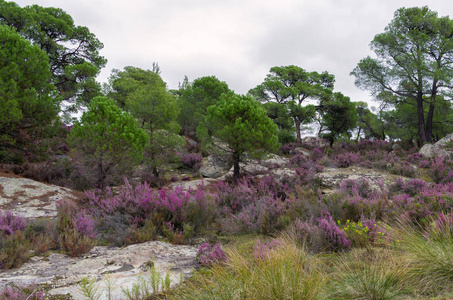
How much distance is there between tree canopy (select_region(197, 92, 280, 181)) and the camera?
11.8m

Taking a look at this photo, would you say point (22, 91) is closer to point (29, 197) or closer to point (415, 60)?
point (29, 197)

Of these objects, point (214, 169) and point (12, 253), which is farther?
point (214, 169)

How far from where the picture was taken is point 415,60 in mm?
20344

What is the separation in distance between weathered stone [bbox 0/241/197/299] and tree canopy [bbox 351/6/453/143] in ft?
76.6

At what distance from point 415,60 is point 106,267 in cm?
2527

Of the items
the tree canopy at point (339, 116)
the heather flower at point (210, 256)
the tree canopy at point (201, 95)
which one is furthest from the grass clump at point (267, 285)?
the tree canopy at point (339, 116)

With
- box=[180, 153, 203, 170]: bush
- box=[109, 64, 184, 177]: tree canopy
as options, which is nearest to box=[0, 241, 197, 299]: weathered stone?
box=[109, 64, 184, 177]: tree canopy

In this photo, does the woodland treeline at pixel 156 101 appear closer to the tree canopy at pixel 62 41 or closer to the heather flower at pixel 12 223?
the tree canopy at pixel 62 41

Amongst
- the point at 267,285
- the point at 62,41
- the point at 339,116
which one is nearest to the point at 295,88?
the point at 339,116

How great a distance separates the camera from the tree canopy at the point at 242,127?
11820 mm

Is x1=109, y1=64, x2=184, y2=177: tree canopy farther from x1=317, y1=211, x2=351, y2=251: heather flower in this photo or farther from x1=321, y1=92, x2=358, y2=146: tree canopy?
x1=321, y1=92, x2=358, y2=146: tree canopy

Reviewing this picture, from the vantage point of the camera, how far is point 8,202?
25.6 ft

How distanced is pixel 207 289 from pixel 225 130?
970 cm

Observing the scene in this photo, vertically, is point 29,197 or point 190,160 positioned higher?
point 190,160
